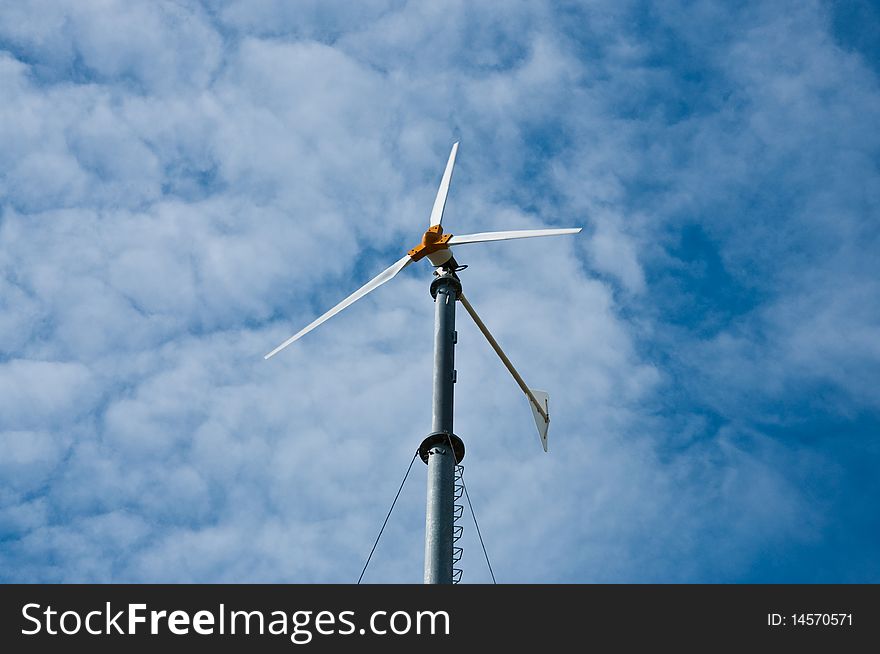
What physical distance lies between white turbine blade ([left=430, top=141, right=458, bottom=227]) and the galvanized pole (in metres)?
3.62

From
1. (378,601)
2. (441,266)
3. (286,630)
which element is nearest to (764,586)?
(378,601)

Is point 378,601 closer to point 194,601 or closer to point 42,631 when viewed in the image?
point 194,601

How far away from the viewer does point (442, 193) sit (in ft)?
155

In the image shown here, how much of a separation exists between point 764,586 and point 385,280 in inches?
801

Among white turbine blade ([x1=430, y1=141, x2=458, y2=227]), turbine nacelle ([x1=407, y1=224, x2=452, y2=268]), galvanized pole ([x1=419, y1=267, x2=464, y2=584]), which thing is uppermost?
white turbine blade ([x1=430, y1=141, x2=458, y2=227])

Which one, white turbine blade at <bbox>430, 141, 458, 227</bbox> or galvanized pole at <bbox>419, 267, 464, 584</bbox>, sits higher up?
white turbine blade at <bbox>430, 141, 458, 227</bbox>

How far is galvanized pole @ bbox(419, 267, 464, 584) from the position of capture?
33.9 metres

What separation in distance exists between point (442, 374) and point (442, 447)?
2978 millimetres

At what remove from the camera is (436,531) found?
1348 inches

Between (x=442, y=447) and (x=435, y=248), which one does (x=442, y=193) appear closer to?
(x=435, y=248)

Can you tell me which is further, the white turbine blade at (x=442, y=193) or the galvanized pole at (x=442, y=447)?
the white turbine blade at (x=442, y=193)

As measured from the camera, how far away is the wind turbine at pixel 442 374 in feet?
112

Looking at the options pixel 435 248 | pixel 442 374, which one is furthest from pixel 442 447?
pixel 435 248

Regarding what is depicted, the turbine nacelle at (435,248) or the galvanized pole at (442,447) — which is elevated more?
the turbine nacelle at (435,248)
